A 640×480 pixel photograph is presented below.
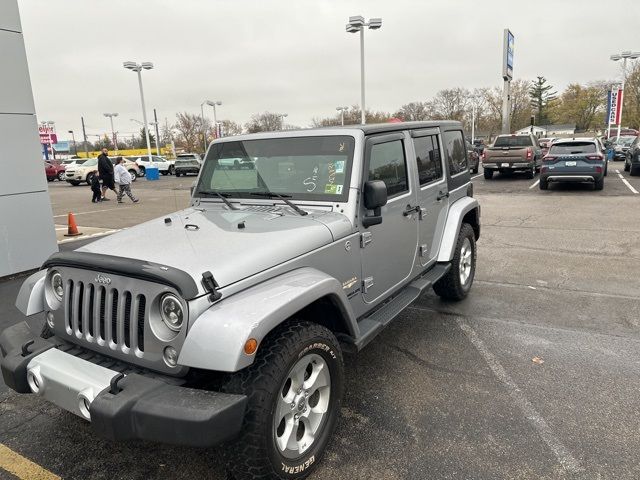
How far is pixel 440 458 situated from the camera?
8.87 ft

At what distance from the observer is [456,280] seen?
5.06m

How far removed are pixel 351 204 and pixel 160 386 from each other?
1.69 metres

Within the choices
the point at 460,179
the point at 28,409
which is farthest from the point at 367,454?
the point at 460,179

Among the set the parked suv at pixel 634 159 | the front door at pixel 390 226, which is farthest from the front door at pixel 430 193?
the parked suv at pixel 634 159

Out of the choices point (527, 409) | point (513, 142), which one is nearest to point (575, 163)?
point (513, 142)

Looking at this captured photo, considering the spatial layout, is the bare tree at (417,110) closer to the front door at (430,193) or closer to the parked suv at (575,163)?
the parked suv at (575,163)

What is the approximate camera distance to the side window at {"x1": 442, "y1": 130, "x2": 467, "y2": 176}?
5043 millimetres

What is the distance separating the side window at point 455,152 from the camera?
504 cm

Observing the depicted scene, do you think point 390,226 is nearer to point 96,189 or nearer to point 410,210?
point 410,210

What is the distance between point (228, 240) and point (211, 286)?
0.55 metres

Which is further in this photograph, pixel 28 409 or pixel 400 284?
pixel 400 284

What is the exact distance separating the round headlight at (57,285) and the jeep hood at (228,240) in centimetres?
20

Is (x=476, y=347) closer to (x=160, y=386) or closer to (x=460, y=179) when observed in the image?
(x=460, y=179)

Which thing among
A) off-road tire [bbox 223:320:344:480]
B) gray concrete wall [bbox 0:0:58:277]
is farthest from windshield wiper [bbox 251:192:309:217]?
gray concrete wall [bbox 0:0:58:277]
